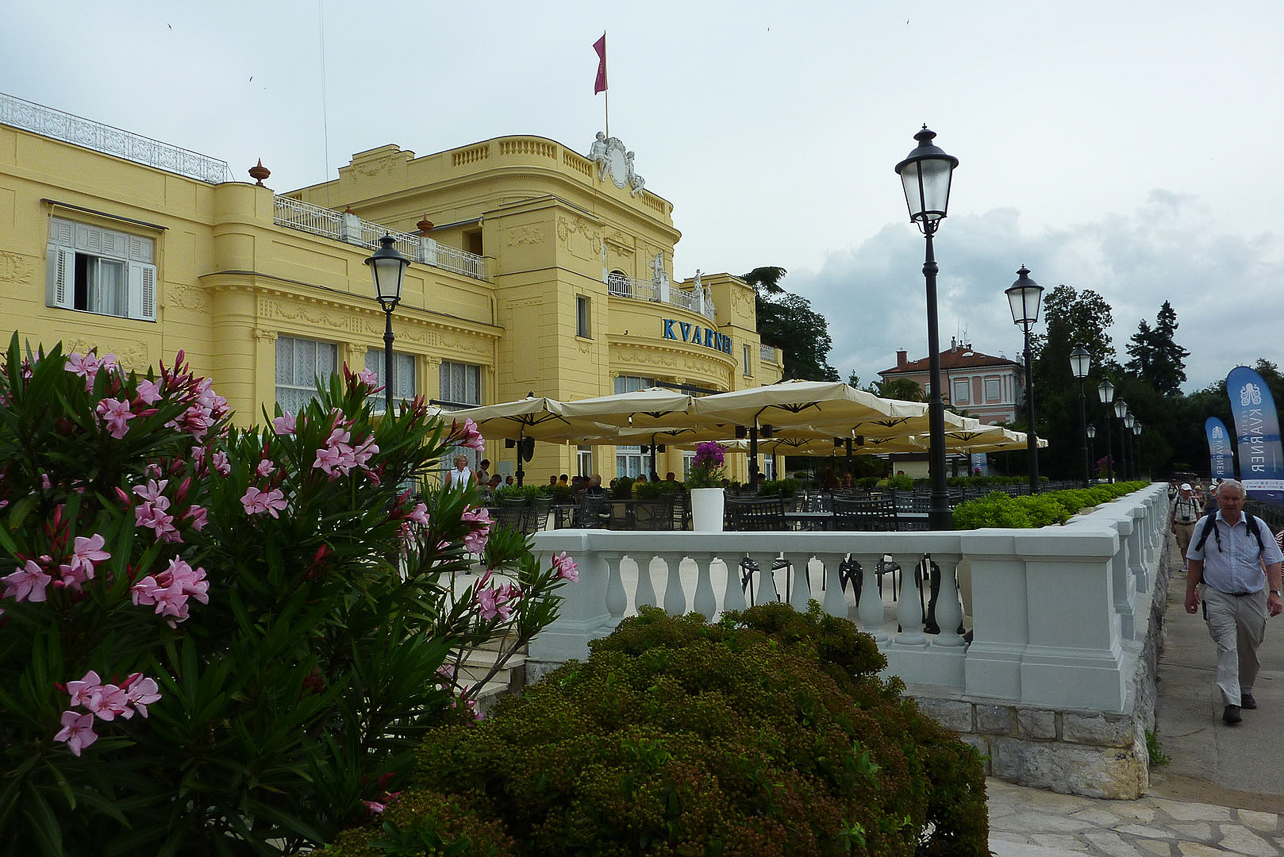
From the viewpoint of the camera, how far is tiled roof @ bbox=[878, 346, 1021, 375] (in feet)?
260

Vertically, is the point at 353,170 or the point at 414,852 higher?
the point at 353,170

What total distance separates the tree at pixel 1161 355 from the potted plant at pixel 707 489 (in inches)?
3211

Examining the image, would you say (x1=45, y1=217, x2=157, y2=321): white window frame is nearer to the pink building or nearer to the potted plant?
the potted plant

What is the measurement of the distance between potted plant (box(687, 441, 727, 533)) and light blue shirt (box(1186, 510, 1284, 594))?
5614 millimetres

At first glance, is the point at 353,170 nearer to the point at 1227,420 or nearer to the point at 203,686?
the point at 203,686

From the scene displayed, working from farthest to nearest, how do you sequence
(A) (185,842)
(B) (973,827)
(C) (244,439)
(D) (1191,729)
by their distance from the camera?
(D) (1191,729), (B) (973,827), (C) (244,439), (A) (185,842)

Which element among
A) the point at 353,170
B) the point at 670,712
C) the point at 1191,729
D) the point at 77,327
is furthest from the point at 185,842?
the point at 353,170

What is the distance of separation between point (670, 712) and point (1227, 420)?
229 ft

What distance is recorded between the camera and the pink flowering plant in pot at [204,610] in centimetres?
157

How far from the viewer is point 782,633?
3158mm

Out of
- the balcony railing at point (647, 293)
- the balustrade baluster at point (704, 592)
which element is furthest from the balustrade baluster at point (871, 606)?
the balcony railing at point (647, 293)

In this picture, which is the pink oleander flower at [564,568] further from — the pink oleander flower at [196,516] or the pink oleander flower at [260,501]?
→ the pink oleander flower at [196,516]

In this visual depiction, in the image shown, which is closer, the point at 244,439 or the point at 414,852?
the point at 414,852

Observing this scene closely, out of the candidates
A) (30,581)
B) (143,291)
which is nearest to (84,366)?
(30,581)
